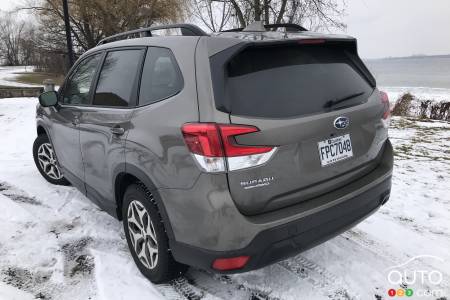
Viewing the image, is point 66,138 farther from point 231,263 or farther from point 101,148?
point 231,263

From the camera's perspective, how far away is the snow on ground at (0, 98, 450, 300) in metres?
2.67

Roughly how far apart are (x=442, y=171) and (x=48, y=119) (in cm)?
540

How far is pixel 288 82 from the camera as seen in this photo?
2.31 metres

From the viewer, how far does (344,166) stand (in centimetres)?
249

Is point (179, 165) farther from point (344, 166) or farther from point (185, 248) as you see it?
point (344, 166)

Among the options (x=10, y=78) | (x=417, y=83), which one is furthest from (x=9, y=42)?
(x=417, y=83)

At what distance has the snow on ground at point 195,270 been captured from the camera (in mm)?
2674

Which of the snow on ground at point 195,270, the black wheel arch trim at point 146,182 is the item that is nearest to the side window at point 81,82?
the black wheel arch trim at point 146,182

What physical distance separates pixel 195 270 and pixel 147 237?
1.62ft

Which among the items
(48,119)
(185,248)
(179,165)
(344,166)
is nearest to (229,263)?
(185,248)

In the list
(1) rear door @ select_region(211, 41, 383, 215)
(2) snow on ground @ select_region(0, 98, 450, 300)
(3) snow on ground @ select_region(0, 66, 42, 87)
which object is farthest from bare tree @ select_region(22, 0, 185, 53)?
(1) rear door @ select_region(211, 41, 383, 215)

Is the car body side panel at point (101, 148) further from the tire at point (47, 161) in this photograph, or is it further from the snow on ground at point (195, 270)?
the tire at point (47, 161)

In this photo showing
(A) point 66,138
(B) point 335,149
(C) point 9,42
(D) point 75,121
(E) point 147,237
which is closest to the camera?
(B) point 335,149

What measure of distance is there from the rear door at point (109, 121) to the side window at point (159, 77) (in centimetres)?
11
